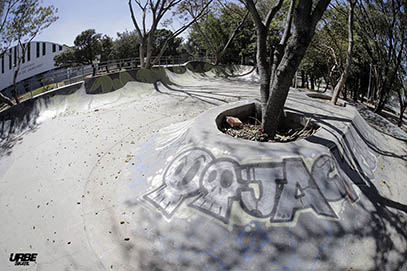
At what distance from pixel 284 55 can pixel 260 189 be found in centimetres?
333

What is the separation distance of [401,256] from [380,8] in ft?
44.2

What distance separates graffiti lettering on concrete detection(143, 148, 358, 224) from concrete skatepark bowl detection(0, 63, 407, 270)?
2cm

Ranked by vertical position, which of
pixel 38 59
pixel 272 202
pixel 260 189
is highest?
pixel 260 189

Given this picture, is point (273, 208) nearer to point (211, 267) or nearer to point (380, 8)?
point (211, 267)

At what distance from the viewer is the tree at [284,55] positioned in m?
5.50

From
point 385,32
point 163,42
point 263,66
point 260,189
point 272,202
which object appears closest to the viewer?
point 272,202

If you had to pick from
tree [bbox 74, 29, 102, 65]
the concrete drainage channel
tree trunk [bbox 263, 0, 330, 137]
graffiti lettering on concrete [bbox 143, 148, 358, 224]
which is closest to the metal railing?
the concrete drainage channel

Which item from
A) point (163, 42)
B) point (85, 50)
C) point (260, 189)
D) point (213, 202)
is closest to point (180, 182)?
point (213, 202)

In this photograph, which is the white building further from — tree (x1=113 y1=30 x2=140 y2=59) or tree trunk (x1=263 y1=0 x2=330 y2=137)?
tree trunk (x1=263 y1=0 x2=330 y2=137)

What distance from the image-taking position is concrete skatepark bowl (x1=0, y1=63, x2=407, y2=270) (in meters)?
4.21

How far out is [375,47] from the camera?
14.0 meters

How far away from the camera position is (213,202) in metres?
4.86

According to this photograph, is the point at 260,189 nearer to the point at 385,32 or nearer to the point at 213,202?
the point at 213,202

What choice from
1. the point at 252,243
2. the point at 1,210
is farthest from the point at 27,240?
the point at 252,243
